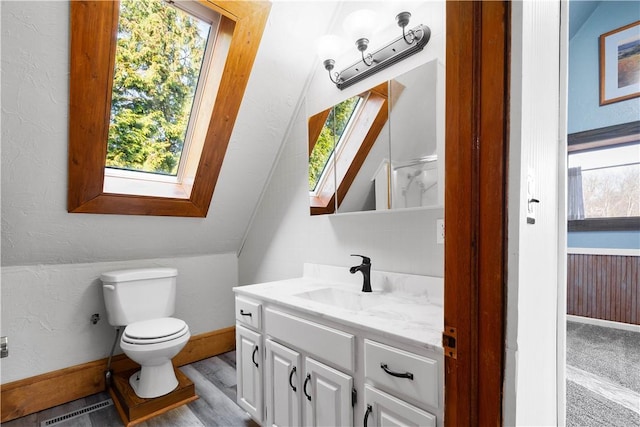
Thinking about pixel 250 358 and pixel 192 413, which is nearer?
pixel 250 358

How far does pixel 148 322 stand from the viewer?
6.79ft

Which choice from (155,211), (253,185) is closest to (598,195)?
(253,185)

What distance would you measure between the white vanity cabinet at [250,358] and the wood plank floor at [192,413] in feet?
0.59

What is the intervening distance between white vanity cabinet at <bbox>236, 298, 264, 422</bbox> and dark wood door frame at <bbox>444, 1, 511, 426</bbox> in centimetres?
115

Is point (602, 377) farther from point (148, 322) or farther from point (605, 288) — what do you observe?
point (148, 322)

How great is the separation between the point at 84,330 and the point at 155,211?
0.95m

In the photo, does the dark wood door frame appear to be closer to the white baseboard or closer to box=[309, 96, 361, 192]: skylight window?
box=[309, 96, 361, 192]: skylight window

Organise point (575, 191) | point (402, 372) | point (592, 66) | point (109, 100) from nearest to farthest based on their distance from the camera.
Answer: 1. point (402, 372)
2. point (109, 100)
3. point (575, 191)
4. point (592, 66)

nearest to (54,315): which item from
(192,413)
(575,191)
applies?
(192,413)

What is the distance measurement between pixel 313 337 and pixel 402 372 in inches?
16.3

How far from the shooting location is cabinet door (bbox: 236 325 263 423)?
1607 mm

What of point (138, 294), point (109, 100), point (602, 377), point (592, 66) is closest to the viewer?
point (109, 100)

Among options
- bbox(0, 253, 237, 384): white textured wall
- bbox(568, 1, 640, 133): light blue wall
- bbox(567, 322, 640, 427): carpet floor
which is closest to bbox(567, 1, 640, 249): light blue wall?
bbox(568, 1, 640, 133): light blue wall

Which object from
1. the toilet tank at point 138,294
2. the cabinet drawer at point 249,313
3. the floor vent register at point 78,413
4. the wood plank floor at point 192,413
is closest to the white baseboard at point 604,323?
the cabinet drawer at point 249,313
